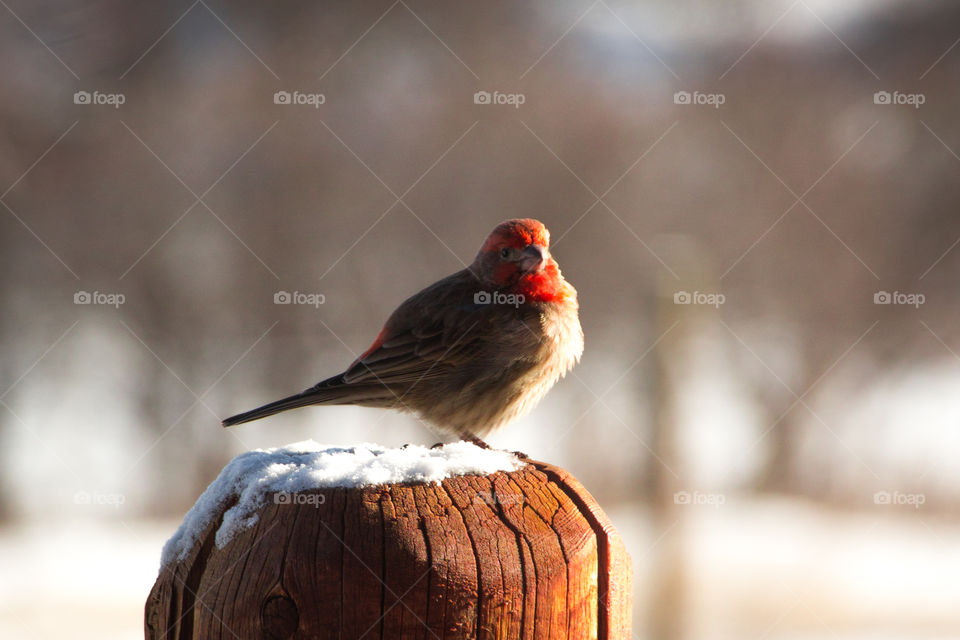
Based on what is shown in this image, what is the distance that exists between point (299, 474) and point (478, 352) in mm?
2303

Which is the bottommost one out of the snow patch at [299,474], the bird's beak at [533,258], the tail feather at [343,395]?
the snow patch at [299,474]

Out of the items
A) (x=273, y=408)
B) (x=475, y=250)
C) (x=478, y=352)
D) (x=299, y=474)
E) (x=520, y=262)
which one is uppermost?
(x=475, y=250)

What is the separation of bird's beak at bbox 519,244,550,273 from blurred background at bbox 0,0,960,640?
384 cm

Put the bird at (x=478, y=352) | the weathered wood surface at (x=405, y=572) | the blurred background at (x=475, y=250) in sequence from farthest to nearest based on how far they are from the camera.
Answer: the blurred background at (x=475, y=250) < the bird at (x=478, y=352) < the weathered wood surface at (x=405, y=572)

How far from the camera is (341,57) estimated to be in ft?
32.6

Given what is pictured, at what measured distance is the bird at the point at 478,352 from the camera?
4391mm

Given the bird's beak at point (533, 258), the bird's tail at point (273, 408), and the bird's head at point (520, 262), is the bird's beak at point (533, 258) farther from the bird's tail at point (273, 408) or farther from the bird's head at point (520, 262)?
the bird's tail at point (273, 408)

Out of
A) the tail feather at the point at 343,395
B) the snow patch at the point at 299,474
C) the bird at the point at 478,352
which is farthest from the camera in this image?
the bird at the point at 478,352

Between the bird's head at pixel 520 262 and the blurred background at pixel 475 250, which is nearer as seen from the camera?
the bird's head at pixel 520 262

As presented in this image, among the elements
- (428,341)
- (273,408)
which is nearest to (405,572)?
(273,408)

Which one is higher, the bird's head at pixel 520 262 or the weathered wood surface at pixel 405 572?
the bird's head at pixel 520 262

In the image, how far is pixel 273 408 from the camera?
3.83 m

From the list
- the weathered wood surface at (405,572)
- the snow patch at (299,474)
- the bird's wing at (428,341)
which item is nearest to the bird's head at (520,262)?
the bird's wing at (428,341)

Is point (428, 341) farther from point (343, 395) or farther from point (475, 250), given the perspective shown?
point (475, 250)
